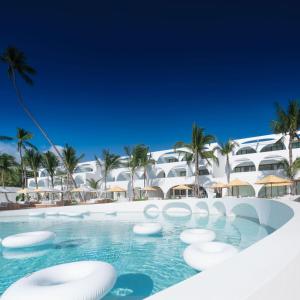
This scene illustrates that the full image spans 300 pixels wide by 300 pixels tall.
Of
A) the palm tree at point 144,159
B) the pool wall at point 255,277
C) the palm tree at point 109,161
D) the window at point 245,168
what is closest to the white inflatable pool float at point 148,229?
the pool wall at point 255,277

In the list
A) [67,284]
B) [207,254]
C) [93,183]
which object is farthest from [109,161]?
[67,284]

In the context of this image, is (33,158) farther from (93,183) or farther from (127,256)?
(127,256)

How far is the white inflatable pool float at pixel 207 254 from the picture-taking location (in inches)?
233

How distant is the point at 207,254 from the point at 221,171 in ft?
96.8

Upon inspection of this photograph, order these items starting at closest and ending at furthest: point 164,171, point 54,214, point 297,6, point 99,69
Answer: point 297,6, point 54,214, point 99,69, point 164,171

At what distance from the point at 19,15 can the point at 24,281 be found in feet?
55.1

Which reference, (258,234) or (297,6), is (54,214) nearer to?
(258,234)

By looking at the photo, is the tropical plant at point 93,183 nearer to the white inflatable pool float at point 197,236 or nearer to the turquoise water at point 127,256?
the turquoise water at point 127,256

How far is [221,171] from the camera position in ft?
113

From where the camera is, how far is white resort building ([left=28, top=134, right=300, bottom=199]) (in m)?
31.5

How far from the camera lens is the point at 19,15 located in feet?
53.7

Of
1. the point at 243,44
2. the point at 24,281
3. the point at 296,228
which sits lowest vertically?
the point at 24,281

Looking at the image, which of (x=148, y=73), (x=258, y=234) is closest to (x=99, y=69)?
(x=148, y=73)

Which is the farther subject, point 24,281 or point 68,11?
point 68,11
